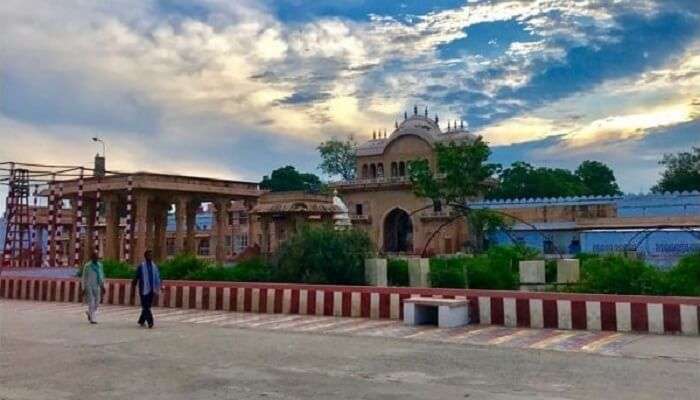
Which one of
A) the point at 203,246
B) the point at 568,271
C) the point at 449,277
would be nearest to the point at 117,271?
the point at 449,277

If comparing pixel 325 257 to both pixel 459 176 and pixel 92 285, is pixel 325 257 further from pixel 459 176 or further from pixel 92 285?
pixel 459 176

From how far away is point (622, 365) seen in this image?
784 cm

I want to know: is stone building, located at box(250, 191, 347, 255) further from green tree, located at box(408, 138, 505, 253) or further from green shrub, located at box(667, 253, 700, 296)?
green shrub, located at box(667, 253, 700, 296)

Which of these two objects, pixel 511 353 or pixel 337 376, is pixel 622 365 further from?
pixel 337 376

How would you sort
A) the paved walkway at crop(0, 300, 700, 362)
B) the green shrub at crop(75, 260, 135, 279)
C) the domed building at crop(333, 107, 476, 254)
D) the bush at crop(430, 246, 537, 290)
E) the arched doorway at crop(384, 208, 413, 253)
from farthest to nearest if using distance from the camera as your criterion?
the arched doorway at crop(384, 208, 413, 253)
the domed building at crop(333, 107, 476, 254)
the green shrub at crop(75, 260, 135, 279)
the bush at crop(430, 246, 537, 290)
the paved walkway at crop(0, 300, 700, 362)

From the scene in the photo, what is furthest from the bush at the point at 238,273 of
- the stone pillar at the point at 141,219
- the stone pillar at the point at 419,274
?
the stone pillar at the point at 141,219

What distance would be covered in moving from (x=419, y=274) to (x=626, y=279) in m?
4.71

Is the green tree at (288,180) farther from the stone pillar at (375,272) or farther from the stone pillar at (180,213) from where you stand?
the stone pillar at (375,272)

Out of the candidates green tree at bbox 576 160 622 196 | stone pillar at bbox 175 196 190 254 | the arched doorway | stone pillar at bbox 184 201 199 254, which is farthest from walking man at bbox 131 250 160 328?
green tree at bbox 576 160 622 196

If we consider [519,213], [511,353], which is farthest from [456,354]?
[519,213]

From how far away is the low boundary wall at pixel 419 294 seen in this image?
10672 mm

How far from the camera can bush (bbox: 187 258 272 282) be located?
56.1 ft

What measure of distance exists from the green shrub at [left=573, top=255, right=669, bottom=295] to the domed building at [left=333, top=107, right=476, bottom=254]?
3701 cm

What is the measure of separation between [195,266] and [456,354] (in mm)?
11262
